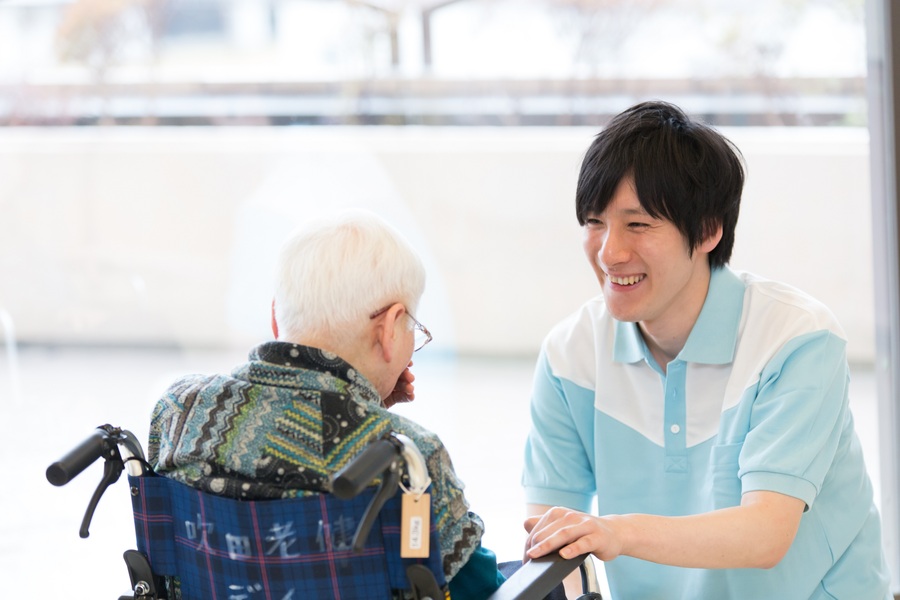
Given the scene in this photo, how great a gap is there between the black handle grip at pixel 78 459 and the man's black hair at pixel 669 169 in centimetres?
77

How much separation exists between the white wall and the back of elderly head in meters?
1.33

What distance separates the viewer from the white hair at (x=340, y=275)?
1193 mm

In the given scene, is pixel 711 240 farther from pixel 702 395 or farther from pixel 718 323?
pixel 702 395

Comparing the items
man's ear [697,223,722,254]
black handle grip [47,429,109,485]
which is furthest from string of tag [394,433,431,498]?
man's ear [697,223,722,254]

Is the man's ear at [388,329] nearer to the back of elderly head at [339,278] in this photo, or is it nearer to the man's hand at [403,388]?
the back of elderly head at [339,278]

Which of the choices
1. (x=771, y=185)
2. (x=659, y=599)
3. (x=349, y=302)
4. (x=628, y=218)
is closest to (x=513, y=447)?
(x=771, y=185)

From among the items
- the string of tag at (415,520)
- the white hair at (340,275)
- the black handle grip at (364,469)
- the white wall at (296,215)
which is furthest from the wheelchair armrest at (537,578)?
the white wall at (296,215)

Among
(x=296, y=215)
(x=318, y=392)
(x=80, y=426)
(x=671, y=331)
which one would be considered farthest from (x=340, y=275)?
(x=80, y=426)

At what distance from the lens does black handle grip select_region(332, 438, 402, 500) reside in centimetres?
98

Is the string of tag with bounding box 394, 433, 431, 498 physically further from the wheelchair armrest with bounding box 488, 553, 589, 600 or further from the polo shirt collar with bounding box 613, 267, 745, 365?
the polo shirt collar with bounding box 613, 267, 745, 365

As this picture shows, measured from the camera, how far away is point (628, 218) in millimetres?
1488

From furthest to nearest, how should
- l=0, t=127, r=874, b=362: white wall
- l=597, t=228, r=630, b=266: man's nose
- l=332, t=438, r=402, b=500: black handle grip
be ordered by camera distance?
l=0, t=127, r=874, b=362: white wall, l=597, t=228, r=630, b=266: man's nose, l=332, t=438, r=402, b=500: black handle grip

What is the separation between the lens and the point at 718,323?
5.04 feet

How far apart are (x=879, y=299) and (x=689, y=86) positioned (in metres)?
0.71
